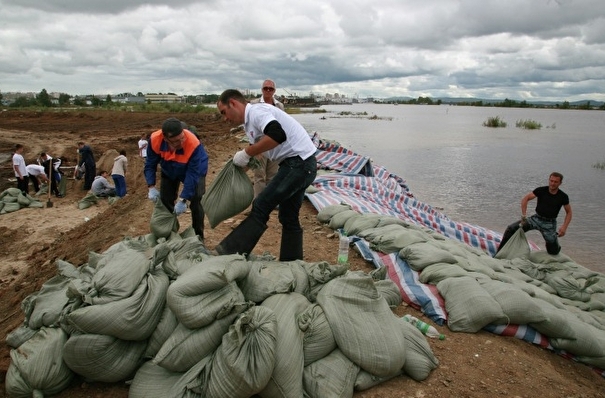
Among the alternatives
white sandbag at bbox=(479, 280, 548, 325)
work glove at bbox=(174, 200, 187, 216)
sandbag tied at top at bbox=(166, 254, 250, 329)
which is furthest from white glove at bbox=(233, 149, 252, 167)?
white sandbag at bbox=(479, 280, 548, 325)

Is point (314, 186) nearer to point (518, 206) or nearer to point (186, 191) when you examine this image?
point (186, 191)

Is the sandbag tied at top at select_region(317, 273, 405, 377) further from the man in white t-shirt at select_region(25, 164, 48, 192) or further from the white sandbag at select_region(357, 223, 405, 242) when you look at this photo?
the man in white t-shirt at select_region(25, 164, 48, 192)

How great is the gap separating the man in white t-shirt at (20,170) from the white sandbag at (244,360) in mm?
9346

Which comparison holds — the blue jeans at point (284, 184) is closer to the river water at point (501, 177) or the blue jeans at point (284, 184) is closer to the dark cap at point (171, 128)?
the dark cap at point (171, 128)

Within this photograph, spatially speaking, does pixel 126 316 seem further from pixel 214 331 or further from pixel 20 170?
pixel 20 170

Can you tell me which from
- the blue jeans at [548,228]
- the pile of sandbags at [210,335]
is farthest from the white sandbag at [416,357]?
the blue jeans at [548,228]

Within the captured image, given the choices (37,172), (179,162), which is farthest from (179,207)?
(37,172)

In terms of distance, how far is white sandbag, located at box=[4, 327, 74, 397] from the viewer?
222cm

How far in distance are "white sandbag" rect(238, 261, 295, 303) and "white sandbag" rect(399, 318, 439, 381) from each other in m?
0.74

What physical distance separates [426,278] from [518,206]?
8945mm

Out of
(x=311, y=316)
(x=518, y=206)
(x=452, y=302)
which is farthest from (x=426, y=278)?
(x=518, y=206)

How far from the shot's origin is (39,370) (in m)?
2.21

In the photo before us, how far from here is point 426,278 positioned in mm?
3629

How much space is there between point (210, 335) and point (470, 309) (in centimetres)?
192
